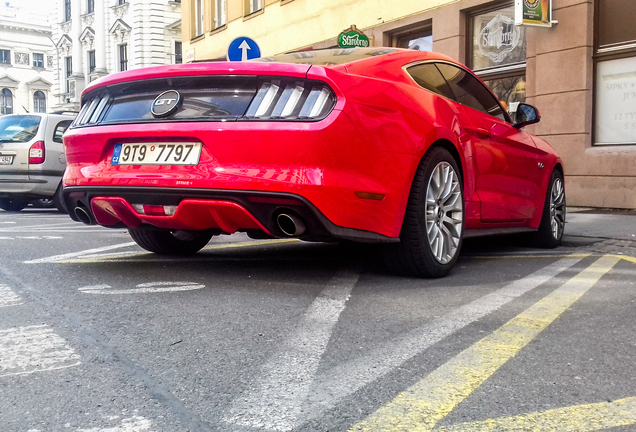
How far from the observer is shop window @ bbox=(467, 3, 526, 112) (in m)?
13.3

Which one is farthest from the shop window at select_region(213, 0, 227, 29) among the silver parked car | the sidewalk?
the sidewalk

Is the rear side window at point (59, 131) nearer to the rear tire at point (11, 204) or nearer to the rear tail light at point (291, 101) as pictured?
the rear tire at point (11, 204)

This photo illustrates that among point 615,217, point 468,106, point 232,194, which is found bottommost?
point 615,217

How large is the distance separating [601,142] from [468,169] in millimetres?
7758

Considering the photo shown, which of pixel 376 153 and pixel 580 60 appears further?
pixel 580 60

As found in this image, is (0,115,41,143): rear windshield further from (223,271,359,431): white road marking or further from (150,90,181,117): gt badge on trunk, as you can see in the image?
(223,271,359,431): white road marking

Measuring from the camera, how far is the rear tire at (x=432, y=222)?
14.4 feet

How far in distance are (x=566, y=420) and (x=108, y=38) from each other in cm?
4857

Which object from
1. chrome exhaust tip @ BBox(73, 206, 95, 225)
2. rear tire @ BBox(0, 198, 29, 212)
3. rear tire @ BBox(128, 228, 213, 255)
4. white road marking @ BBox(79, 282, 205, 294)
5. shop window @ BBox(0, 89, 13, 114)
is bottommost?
rear tire @ BBox(0, 198, 29, 212)

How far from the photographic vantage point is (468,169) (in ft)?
16.4

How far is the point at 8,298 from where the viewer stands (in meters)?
3.87

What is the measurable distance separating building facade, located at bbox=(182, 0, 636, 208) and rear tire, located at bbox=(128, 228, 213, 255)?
7532mm

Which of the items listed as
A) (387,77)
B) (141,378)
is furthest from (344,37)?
(141,378)

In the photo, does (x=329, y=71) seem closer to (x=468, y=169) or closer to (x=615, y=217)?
(x=468, y=169)
